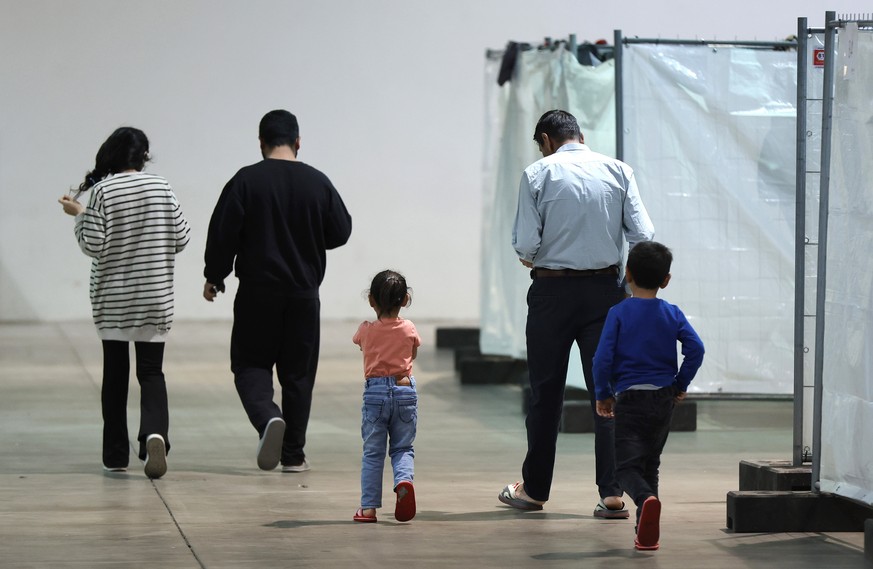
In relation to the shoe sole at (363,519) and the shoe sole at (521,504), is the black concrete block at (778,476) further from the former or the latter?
the shoe sole at (363,519)

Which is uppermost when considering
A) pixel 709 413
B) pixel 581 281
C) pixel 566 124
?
pixel 566 124

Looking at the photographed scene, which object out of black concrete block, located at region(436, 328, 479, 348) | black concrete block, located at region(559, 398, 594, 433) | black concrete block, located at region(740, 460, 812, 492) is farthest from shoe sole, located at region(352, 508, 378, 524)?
black concrete block, located at region(436, 328, 479, 348)

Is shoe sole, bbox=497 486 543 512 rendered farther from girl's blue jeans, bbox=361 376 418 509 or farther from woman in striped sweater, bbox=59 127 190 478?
woman in striped sweater, bbox=59 127 190 478

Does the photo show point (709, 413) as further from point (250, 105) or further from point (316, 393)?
point (250, 105)

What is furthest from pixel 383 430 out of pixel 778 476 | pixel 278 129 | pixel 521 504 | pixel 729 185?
pixel 729 185

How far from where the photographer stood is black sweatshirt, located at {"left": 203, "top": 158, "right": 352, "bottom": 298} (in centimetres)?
620

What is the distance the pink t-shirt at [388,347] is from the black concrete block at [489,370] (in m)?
4.92

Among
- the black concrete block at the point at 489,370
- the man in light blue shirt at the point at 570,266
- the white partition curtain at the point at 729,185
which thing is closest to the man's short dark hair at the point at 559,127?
the man in light blue shirt at the point at 570,266

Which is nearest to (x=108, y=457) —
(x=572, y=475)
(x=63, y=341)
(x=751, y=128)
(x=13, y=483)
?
(x=13, y=483)

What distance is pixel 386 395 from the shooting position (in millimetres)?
5133

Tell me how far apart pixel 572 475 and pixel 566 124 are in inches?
66.2

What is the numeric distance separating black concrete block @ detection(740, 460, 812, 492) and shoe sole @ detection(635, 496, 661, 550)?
782 millimetres

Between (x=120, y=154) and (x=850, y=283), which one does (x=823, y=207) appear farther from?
(x=120, y=154)

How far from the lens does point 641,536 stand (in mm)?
4574
